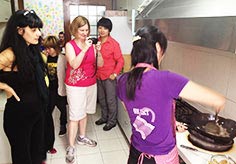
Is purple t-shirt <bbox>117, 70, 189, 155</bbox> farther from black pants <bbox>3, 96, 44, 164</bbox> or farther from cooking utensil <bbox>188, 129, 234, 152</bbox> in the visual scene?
black pants <bbox>3, 96, 44, 164</bbox>

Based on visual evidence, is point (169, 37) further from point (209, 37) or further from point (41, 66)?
point (41, 66)

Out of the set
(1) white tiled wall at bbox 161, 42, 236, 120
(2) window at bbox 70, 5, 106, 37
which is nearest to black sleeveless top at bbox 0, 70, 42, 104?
(1) white tiled wall at bbox 161, 42, 236, 120

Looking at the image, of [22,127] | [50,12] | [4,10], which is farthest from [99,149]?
[50,12]

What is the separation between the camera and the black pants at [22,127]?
4.66ft

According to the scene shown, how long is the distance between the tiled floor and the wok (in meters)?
0.97

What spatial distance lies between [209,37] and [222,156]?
59cm

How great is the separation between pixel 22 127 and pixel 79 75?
65 centimetres

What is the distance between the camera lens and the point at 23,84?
140 cm

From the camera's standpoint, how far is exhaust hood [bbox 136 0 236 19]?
2.99ft

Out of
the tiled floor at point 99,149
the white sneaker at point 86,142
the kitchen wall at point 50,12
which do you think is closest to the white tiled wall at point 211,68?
the tiled floor at point 99,149

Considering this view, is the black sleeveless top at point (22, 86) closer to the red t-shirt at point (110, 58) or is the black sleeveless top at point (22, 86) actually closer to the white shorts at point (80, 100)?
the white shorts at point (80, 100)

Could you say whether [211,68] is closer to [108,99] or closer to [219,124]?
[219,124]

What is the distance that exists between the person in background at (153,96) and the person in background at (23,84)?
738 mm

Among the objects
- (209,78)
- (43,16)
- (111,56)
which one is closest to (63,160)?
(111,56)
